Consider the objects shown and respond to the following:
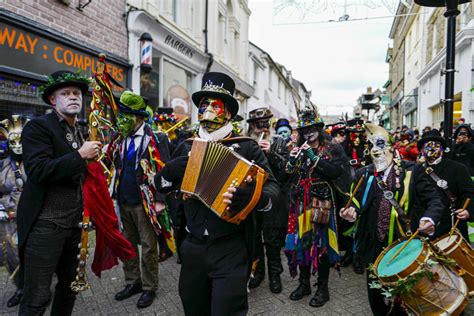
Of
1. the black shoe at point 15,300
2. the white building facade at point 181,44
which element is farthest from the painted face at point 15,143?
the white building facade at point 181,44

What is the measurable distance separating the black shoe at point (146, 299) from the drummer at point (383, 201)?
→ 222 cm

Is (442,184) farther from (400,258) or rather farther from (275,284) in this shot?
(275,284)

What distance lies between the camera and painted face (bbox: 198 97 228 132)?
2.64 meters

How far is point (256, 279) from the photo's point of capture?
4621mm

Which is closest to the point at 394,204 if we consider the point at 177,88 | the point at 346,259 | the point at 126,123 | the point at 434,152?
the point at 434,152

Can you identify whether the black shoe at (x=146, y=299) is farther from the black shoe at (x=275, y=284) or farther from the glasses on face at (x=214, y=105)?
the glasses on face at (x=214, y=105)

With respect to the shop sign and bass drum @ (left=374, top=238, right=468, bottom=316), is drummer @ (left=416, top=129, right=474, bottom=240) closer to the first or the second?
bass drum @ (left=374, top=238, right=468, bottom=316)

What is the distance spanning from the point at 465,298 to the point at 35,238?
3382 millimetres

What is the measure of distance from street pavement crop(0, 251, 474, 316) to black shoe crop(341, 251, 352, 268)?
21.5 inches

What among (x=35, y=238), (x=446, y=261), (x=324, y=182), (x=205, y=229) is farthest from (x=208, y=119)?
(x=446, y=261)

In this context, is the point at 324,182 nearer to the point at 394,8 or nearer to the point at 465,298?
the point at 465,298

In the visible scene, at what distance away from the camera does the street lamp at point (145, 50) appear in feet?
30.7

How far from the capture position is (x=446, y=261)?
3039 mm

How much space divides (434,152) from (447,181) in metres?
0.35
